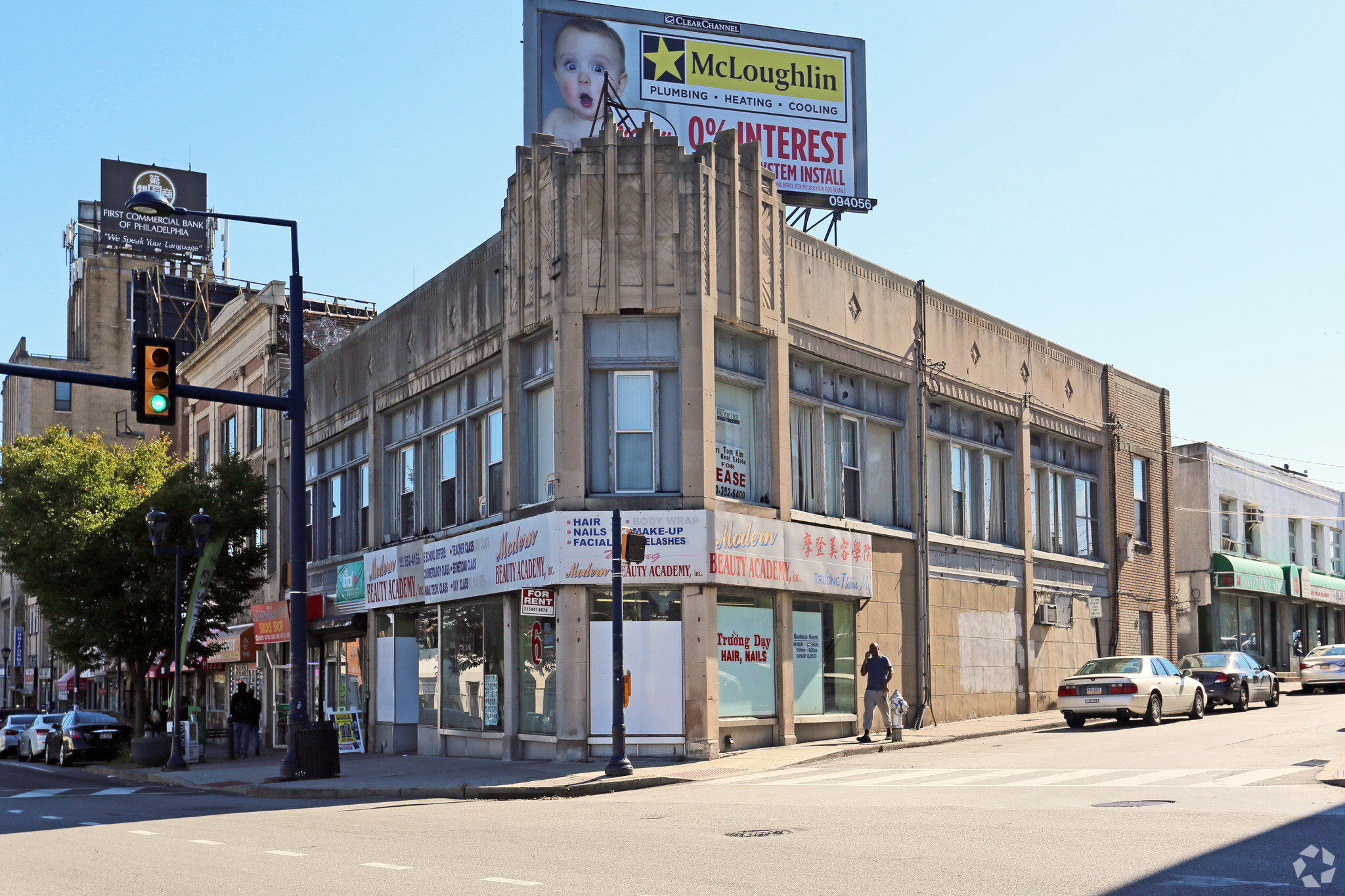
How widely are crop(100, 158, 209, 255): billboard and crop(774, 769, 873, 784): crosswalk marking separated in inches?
2853

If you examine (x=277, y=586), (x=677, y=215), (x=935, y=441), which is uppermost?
(x=677, y=215)

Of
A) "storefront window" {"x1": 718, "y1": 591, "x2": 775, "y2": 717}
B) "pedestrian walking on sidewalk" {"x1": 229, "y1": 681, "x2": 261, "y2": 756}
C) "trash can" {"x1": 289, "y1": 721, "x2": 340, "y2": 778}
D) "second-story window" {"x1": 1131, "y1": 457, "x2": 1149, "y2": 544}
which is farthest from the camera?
"second-story window" {"x1": 1131, "y1": 457, "x2": 1149, "y2": 544}

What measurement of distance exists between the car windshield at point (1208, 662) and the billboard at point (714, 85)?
13.6 m

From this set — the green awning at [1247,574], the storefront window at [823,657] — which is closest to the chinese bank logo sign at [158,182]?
the green awning at [1247,574]

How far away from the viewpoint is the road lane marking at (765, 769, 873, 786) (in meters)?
18.4

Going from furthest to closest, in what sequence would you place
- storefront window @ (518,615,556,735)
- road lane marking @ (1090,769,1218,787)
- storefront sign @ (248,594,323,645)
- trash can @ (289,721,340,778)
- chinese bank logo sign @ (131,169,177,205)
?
chinese bank logo sign @ (131,169,177,205), storefront sign @ (248,594,323,645), storefront window @ (518,615,556,735), trash can @ (289,721,340,778), road lane marking @ (1090,769,1218,787)

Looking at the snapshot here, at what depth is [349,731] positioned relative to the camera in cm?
2980

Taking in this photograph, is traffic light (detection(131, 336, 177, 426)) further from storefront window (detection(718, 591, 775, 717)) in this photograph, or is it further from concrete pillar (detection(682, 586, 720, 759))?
storefront window (detection(718, 591, 775, 717))

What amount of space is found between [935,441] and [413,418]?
11910mm

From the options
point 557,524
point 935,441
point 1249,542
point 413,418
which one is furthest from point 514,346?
point 1249,542

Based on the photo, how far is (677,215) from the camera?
2362cm

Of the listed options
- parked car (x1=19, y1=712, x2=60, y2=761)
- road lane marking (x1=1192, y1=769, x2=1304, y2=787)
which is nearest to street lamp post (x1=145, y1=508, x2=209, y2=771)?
parked car (x1=19, y1=712, x2=60, y2=761)

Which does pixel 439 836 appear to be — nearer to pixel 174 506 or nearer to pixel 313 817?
pixel 313 817

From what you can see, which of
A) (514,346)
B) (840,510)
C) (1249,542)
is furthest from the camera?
(1249,542)
